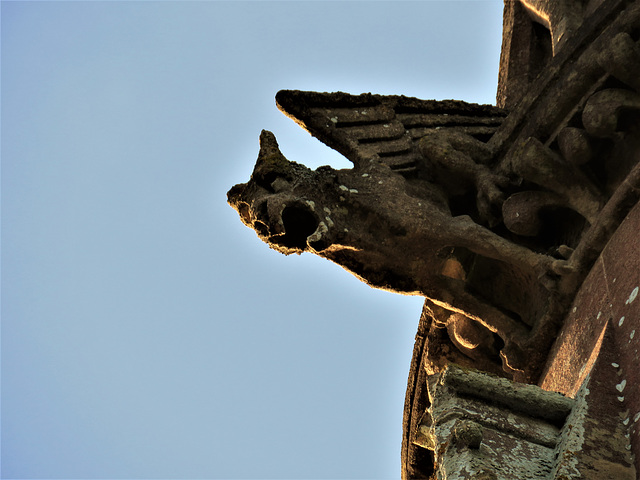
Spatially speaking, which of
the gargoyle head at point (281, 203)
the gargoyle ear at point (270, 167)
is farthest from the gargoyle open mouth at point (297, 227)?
the gargoyle ear at point (270, 167)

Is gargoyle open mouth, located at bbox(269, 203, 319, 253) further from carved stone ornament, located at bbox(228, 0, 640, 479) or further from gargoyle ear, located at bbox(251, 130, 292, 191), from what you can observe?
gargoyle ear, located at bbox(251, 130, 292, 191)

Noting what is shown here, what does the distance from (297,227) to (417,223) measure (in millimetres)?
632

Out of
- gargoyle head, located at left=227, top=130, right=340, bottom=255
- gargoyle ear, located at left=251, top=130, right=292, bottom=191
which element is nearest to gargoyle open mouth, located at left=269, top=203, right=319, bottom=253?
gargoyle head, located at left=227, top=130, right=340, bottom=255

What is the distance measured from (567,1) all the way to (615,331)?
3.01 metres

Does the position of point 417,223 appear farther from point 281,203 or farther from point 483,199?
point 281,203

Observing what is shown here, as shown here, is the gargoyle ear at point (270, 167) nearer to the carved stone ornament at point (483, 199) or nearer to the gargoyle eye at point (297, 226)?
the carved stone ornament at point (483, 199)

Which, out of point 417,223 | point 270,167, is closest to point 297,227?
point 270,167

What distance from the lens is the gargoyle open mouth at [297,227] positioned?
197 inches

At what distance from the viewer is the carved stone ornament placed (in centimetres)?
476

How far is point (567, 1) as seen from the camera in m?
6.38

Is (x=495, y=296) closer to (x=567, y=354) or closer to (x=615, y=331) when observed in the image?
(x=567, y=354)

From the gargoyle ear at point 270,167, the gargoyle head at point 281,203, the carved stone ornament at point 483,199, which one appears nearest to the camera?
the carved stone ornament at point 483,199

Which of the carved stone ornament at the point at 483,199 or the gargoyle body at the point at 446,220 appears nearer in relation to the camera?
the carved stone ornament at the point at 483,199

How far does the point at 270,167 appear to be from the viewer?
5223 mm
